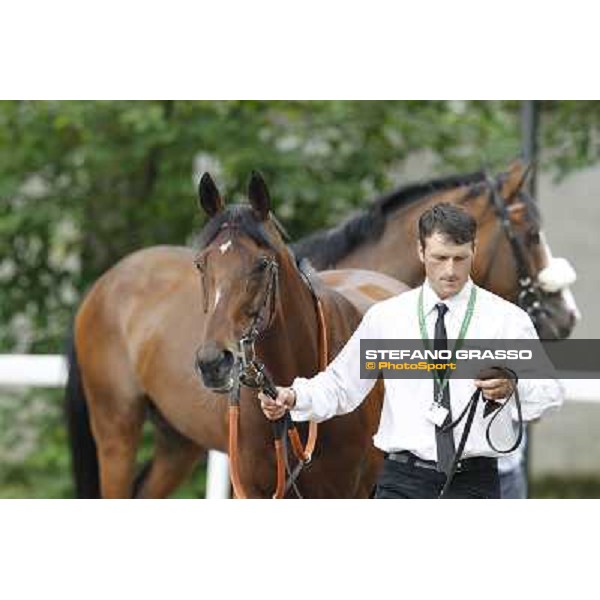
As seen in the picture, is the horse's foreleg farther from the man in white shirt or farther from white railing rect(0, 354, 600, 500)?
the man in white shirt

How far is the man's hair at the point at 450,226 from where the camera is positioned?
8.18ft

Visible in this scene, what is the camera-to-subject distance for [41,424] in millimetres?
6781

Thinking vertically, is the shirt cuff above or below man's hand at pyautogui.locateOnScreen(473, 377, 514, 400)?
below

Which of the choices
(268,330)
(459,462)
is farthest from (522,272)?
(459,462)

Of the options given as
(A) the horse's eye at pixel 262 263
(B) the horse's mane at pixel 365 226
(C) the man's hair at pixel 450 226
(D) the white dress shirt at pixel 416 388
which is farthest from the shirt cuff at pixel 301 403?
(B) the horse's mane at pixel 365 226

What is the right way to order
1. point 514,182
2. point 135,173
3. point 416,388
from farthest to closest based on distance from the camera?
point 135,173 → point 514,182 → point 416,388

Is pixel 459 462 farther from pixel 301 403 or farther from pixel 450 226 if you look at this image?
pixel 450 226

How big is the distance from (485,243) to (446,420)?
1.64m

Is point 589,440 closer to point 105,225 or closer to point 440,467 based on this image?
point 105,225

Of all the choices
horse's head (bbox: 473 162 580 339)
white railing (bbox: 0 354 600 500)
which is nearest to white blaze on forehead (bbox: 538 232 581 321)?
horse's head (bbox: 473 162 580 339)

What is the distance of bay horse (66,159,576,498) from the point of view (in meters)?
3.97

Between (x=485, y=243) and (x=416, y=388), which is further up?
(x=485, y=243)

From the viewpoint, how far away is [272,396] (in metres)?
2.60
